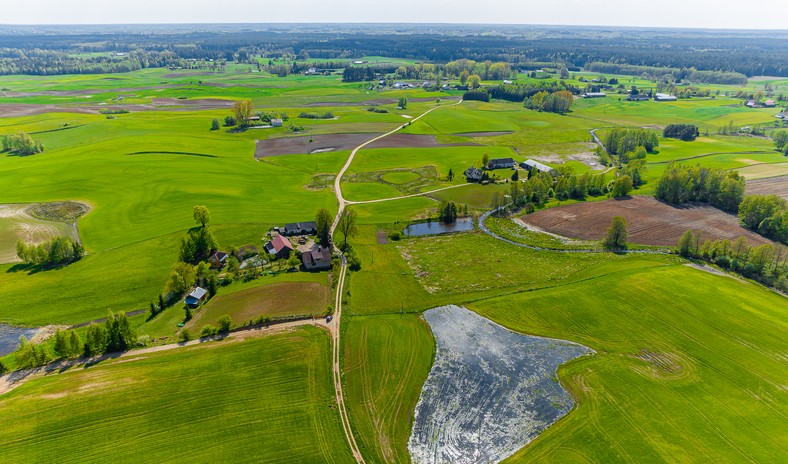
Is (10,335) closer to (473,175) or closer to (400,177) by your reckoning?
(400,177)

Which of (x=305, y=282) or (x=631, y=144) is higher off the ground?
(x=631, y=144)

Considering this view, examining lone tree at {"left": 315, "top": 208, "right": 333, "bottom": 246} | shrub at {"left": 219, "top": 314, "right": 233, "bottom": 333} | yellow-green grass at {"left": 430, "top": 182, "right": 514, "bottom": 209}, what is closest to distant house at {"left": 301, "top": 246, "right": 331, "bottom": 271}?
lone tree at {"left": 315, "top": 208, "right": 333, "bottom": 246}

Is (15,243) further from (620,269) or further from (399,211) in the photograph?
(620,269)

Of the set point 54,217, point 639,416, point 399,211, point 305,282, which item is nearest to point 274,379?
point 305,282

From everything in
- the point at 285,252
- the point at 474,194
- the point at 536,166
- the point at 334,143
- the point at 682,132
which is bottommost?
the point at 285,252

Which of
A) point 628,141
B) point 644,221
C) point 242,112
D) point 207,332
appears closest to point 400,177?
point 644,221

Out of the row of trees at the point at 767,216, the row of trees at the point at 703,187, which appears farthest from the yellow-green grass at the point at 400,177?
the row of trees at the point at 767,216

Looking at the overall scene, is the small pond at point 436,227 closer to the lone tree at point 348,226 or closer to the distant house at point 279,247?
the lone tree at point 348,226
